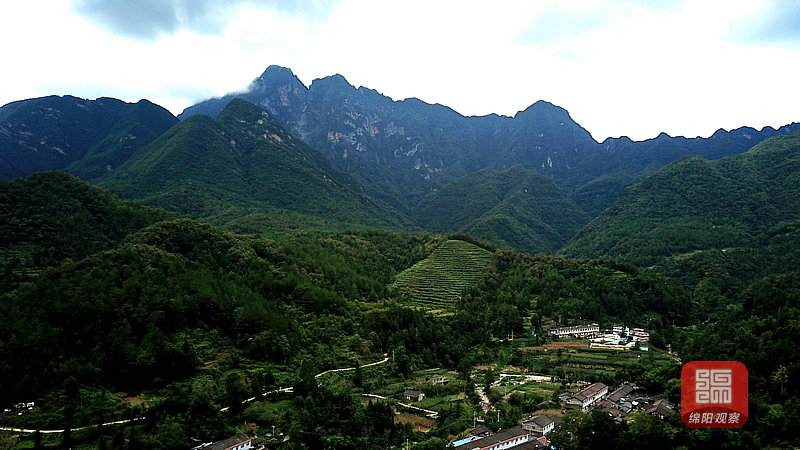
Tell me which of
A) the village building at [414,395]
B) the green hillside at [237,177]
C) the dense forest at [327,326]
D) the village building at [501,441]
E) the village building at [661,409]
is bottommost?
the village building at [414,395]

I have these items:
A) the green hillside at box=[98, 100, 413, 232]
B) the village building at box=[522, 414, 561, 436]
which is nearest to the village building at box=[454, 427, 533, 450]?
the village building at box=[522, 414, 561, 436]

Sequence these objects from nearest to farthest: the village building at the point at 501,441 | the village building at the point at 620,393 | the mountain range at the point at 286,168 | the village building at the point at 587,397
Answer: the village building at the point at 501,441 → the village building at the point at 587,397 → the village building at the point at 620,393 → the mountain range at the point at 286,168

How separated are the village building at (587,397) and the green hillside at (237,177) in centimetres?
5614

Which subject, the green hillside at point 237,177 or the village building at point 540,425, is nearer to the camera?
the village building at point 540,425

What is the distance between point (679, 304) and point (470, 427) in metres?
37.1

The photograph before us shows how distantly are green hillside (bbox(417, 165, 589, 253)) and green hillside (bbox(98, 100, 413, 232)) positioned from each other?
21.3 metres

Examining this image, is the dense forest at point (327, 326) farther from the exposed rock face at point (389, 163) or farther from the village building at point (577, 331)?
the exposed rock face at point (389, 163)

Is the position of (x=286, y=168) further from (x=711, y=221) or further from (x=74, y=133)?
(x=711, y=221)

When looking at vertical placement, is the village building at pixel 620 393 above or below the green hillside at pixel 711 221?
below

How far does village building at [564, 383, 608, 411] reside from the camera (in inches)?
1067

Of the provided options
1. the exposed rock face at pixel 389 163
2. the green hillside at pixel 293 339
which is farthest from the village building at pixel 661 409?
the exposed rock face at pixel 389 163

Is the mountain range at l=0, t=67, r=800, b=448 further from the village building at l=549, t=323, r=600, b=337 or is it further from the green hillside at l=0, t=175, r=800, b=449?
the village building at l=549, t=323, r=600, b=337

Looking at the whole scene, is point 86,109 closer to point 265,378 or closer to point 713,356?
point 265,378

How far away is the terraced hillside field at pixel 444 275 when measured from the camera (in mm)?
52312
